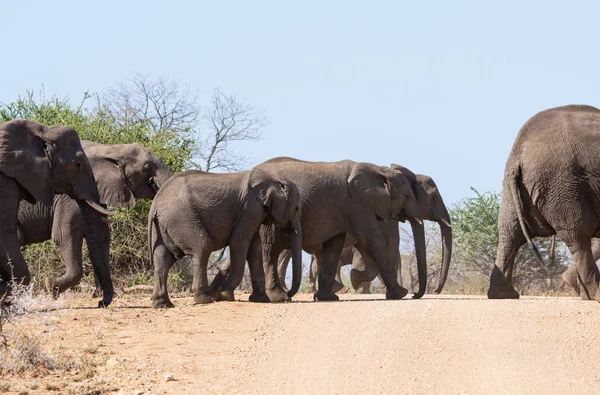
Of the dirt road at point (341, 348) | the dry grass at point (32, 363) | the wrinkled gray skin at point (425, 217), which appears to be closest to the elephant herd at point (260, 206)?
the wrinkled gray skin at point (425, 217)

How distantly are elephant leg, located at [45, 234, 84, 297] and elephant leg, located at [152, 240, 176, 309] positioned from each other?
1.00 metres

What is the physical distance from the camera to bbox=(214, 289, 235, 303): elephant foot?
14414mm

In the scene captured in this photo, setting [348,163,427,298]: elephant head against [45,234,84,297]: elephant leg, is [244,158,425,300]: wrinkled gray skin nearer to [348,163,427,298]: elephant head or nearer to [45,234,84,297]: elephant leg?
[348,163,427,298]: elephant head

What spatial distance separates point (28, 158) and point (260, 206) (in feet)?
10.4

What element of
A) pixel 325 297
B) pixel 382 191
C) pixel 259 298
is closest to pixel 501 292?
pixel 325 297

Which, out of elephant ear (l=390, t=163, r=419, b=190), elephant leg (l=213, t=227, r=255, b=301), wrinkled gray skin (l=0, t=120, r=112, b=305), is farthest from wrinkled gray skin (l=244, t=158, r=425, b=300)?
wrinkled gray skin (l=0, t=120, r=112, b=305)

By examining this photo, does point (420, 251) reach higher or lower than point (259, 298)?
higher

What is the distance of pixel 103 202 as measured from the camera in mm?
15273

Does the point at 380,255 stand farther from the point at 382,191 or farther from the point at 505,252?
the point at 505,252

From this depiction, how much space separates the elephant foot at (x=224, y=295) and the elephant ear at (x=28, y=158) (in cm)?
269

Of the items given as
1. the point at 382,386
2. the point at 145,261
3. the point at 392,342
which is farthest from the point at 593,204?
the point at 145,261

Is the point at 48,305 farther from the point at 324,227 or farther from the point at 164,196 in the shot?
the point at 324,227

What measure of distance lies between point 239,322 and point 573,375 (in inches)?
165

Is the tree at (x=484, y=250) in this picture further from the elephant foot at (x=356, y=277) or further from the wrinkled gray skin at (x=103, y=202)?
the wrinkled gray skin at (x=103, y=202)
